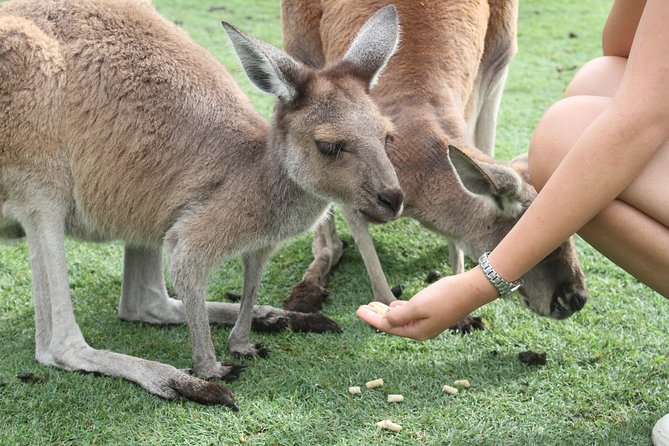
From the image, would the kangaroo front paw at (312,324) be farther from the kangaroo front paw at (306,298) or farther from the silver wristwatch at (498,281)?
the silver wristwatch at (498,281)

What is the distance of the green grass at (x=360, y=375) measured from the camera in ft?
9.20

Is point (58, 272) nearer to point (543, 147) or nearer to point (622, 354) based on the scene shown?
point (543, 147)

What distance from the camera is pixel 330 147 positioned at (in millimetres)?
2984

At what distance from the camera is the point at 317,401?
3.01 meters

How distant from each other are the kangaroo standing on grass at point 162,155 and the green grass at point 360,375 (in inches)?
6.5

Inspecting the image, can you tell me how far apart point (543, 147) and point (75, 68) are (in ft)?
5.72

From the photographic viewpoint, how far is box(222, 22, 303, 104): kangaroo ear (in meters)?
2.84

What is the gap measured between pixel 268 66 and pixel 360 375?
46.5 inches

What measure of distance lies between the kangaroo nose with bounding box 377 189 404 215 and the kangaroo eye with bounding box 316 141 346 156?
0.72 feet

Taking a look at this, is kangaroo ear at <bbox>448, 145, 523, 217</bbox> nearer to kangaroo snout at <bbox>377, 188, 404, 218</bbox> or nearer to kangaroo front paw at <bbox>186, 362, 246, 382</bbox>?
kangaroo snout at <bbox>377, 188, 404, 218</bbox>

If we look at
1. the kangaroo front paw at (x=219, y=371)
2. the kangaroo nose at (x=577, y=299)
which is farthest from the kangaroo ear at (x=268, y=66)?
the kangaroo nose at (x=577, y=299)

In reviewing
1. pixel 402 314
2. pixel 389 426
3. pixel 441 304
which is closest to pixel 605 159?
pixel 441 304

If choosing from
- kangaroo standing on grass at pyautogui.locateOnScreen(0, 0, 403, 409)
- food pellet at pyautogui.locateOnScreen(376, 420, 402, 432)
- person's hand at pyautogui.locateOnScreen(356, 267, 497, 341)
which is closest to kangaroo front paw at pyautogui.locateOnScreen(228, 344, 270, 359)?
kangaroo standing on grass at pyautogui.locateOnScreen(0, 0, 403, 409)

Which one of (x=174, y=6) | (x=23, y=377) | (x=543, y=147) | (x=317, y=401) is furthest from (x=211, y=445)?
(x=174, y=6)
